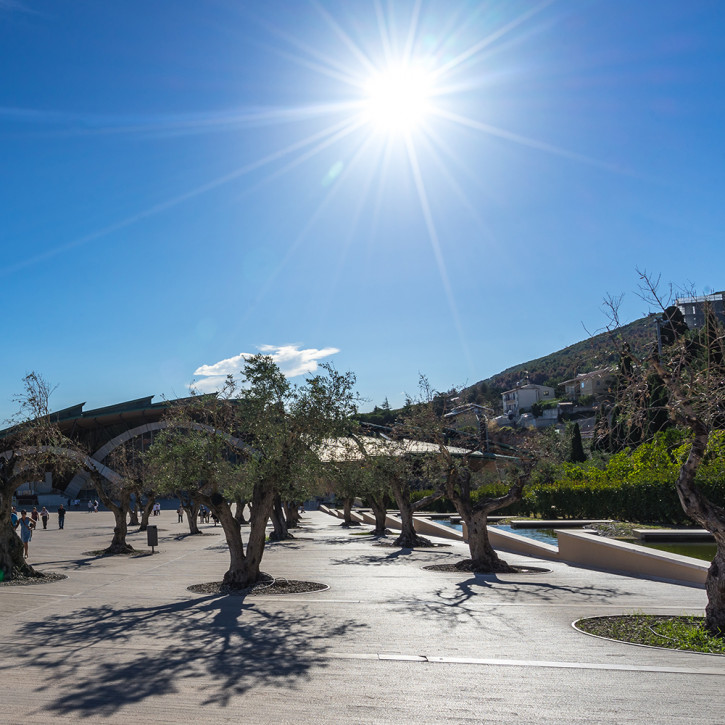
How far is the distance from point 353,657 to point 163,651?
2.54m

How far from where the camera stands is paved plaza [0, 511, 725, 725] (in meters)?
5.99

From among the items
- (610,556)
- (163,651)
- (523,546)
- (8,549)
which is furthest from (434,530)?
(163,651)

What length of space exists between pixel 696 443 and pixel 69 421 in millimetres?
90701

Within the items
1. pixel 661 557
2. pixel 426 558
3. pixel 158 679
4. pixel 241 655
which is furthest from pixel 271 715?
pixel 426 558

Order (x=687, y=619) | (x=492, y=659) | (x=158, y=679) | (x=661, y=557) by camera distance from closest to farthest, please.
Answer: (x=158, y=679), (x=492, y=659), (x=687, y=619), (x=661, y=557)

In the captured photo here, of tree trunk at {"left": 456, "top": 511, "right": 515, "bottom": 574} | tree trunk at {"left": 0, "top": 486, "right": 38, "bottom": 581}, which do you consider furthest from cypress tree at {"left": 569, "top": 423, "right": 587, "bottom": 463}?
tree trunk at {"left": 0, "top": 486, "right": 38, "bottom": 581}

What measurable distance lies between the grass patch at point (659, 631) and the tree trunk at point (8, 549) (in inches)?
551

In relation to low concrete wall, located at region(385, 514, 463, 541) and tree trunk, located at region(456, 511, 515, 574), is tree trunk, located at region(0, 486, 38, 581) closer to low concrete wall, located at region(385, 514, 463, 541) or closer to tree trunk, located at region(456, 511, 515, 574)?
tree trunk, located at region(456, 511, 515, 574)

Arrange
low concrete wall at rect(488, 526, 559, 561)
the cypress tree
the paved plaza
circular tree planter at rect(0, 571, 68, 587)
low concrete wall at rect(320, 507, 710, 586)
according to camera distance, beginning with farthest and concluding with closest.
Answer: the cypress tree
low concrete wall at rect(488, 526, 559, 561)
circular tree planter at rect(0, 571, 68, 587)
low concrete wall at rect(320, 507, 710, 586)
the paved plaza

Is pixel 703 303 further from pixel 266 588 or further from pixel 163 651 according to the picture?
pixel 266 588

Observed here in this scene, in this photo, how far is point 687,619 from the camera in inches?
370

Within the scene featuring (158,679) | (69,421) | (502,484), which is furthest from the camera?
(69,421)

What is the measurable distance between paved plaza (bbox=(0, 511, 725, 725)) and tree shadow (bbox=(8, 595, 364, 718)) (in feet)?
0.10

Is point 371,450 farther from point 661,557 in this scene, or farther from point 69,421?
point 69,421
